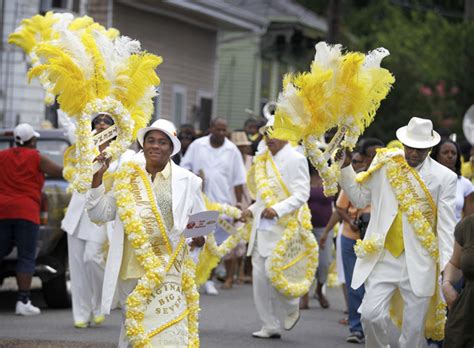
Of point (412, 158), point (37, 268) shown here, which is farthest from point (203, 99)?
point (412, 158)

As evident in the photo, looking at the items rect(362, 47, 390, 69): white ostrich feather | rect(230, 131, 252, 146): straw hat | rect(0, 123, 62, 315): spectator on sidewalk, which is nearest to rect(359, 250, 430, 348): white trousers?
rect(362, 47, 390, 69): white ostrich feather

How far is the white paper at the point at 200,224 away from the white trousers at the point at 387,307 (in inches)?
63.8

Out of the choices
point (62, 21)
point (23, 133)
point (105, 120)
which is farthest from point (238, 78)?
point (105, 120)

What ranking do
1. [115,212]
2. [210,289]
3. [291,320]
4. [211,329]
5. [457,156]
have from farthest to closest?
[210,289] < [211,329] < [291,320] < [457,156] < [115,212]

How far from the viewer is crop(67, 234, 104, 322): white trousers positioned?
510 inches

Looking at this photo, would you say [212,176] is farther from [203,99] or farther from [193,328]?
[203,99]

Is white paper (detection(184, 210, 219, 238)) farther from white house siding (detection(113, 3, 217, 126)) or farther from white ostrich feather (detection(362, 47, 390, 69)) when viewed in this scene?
white house siding (detection(113, 3, 217, 126))

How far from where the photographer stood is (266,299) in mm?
12898

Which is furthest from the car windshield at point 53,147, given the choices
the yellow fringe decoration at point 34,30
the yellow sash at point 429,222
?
the yellow sash at point 429,222

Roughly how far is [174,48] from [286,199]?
A: 19.0 m

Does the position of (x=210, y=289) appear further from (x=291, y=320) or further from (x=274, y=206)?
(x=274, y=206)

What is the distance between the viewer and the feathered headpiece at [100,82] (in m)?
9.43

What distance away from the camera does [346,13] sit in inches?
2260

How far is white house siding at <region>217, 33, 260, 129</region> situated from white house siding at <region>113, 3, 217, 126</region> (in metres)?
4.04
